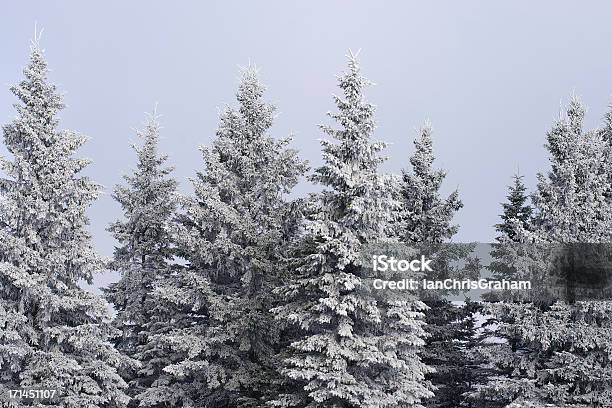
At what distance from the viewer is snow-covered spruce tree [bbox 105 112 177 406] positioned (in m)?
29.6

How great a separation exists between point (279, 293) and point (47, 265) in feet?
22.4

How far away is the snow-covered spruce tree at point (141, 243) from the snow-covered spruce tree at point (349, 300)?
7.61 meters

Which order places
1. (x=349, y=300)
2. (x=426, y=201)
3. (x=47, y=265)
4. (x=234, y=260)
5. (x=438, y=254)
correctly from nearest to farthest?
(x=349, y=300), (x=47, y=265), (x=234, y=260), (x=438, y=254), (x=426, y=201)

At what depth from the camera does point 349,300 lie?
2269 centimetres

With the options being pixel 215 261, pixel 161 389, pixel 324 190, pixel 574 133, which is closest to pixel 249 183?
pixel 215 261

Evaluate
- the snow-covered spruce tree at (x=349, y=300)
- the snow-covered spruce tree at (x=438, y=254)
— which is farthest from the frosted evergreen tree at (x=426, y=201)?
the snow-covered spruce tree at (x=349, y=300)

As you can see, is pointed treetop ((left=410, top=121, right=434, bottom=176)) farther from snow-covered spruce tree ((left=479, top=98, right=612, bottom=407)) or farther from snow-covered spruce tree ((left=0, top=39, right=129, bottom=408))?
snow-covered spruce tree ((left=0, top=39, right=129, bottom=408))

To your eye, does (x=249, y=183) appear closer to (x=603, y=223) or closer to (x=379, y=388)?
(x=379, y=388)

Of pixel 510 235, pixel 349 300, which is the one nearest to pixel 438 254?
pixel 510 235

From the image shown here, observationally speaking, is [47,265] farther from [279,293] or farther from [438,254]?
[438,254]

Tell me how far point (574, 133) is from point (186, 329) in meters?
14.3

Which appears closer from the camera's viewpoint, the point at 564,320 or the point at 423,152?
the point at 564,320

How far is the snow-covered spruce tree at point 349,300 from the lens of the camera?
22.3 meters

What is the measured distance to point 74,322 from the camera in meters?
24.3
